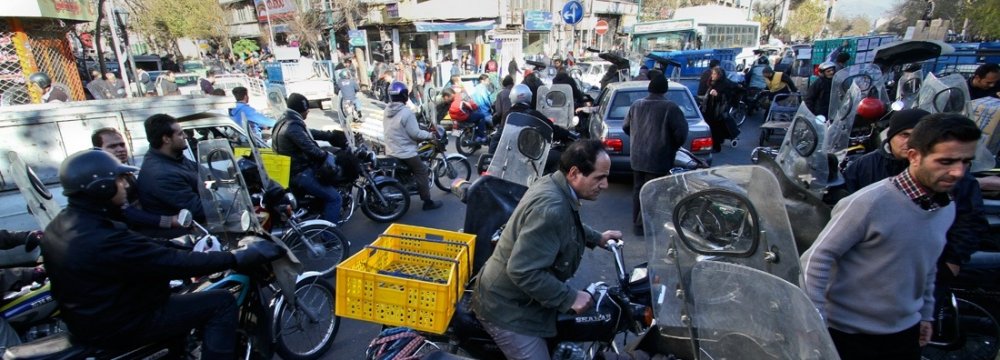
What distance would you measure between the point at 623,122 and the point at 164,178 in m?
5.59

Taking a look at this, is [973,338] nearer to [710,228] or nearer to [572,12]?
[710,228]

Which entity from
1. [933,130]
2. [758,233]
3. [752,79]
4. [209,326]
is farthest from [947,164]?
[752,79]

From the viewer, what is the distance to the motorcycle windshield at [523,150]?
409 centimetres

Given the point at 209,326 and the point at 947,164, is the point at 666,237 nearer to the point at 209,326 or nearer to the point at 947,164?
the point at 947,164

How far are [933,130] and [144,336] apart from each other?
140 inches

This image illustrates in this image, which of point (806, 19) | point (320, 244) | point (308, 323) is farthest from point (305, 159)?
point (806, 19)

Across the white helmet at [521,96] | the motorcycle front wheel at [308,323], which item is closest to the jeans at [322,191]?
the motorcycle front wheel at [308,323]

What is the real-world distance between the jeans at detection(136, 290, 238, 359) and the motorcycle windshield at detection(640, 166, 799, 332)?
2.28 metres

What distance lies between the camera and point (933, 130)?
5.72 ft

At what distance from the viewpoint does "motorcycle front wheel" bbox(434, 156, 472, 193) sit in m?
7.25

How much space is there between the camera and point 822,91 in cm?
833

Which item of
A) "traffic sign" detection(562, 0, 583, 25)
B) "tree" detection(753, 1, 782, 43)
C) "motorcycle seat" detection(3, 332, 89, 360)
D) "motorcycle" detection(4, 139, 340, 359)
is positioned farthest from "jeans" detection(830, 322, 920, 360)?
"tree" detection(753, 1, 782, 43)

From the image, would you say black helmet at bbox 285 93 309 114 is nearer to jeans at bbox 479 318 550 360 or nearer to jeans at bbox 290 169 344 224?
jeans at bbox 290 169 344 224

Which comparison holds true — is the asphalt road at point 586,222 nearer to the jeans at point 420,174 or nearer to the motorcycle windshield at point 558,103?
the jeans at point 420,174
